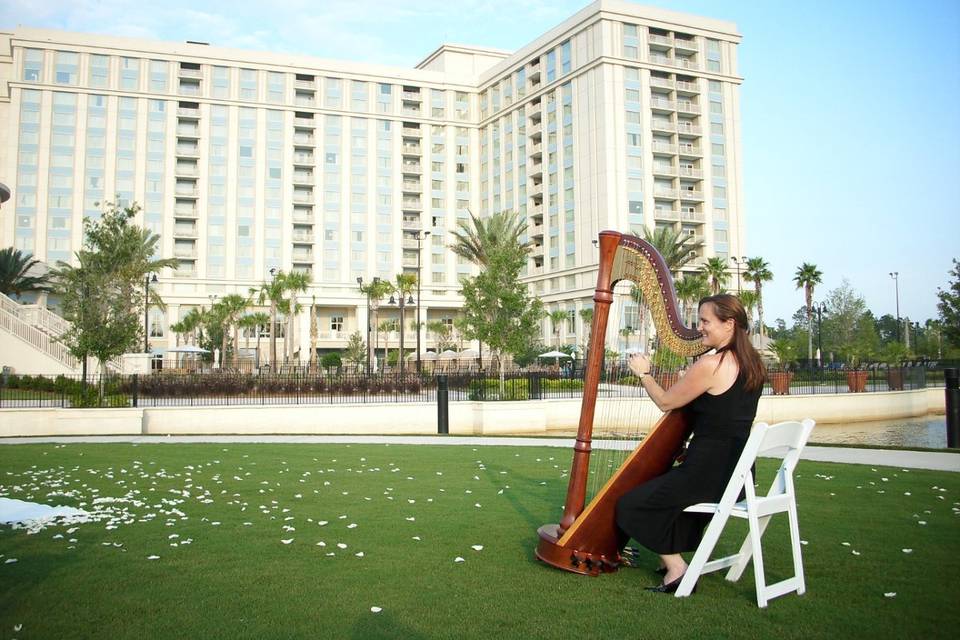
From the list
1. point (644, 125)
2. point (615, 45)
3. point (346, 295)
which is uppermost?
point (615, 45)

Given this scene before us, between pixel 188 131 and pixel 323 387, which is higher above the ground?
pixel 188 131

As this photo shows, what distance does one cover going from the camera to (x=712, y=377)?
15.5 feet

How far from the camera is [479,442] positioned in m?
16.3

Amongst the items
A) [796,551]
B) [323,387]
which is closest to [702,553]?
[796,551]

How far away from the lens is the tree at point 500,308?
30016 mm

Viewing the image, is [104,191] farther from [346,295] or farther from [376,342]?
[376,342]

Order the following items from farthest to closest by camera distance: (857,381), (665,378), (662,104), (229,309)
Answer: (229,309) → (662,104) → (857,381) → (665,378)

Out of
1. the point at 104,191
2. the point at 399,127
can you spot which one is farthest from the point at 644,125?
the point at 104,191

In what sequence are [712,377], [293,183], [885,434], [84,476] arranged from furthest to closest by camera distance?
[293,183] → [885,434] → [84,476] → [712,377]

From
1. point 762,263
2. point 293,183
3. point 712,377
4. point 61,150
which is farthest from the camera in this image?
point 293,183

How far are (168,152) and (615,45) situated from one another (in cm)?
4284

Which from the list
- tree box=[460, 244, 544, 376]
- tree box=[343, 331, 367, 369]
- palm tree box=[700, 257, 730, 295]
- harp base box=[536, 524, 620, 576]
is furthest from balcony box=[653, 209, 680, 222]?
harp base box=[536, 524, 620, 576]

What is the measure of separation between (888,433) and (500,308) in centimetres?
1451

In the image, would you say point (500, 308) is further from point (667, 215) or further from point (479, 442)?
point (667, 215)
